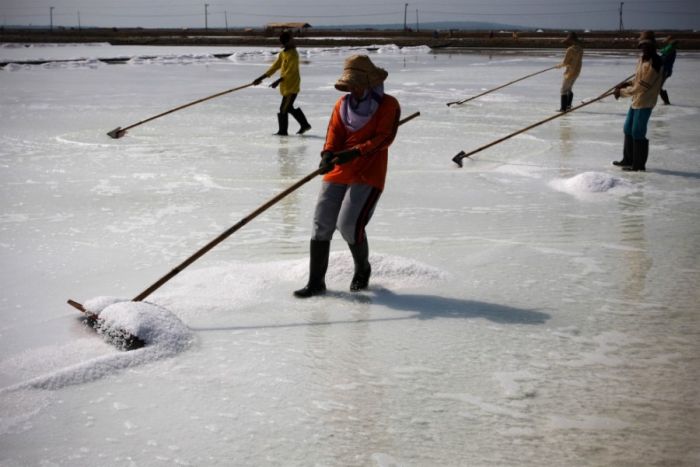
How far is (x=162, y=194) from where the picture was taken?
6672 millimetres

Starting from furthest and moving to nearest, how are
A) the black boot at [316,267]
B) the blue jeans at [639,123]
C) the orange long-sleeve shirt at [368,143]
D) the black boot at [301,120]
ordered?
the black boot at [301,120]
the blue jeans at [639,123]
the black boot at [316,267]
the orange long-sleeve shirt at [368,143]

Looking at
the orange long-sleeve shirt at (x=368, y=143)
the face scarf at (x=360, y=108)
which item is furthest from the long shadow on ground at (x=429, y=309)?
the face scarf at (x=360, y=108)

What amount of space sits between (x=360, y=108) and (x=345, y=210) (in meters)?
0.56

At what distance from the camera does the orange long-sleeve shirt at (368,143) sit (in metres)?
3.93

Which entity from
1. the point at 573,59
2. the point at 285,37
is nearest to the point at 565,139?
the point at 573,59

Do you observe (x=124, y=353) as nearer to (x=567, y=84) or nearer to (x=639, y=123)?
(x=639, y=123)

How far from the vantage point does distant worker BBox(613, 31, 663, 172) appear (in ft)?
25.2

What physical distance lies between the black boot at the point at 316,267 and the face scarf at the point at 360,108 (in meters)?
0.67

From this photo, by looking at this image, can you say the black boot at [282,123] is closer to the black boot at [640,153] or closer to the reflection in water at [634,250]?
the black boot at [640,153]

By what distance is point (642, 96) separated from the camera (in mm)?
7773

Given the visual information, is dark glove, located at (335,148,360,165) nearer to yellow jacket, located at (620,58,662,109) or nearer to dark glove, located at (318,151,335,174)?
dark glove, located at (318,151,335,174)

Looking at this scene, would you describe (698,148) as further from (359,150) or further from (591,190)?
(359,150)

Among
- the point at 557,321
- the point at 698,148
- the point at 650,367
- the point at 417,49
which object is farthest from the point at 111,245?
the point at 417,49

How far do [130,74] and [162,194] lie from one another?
18174mm
